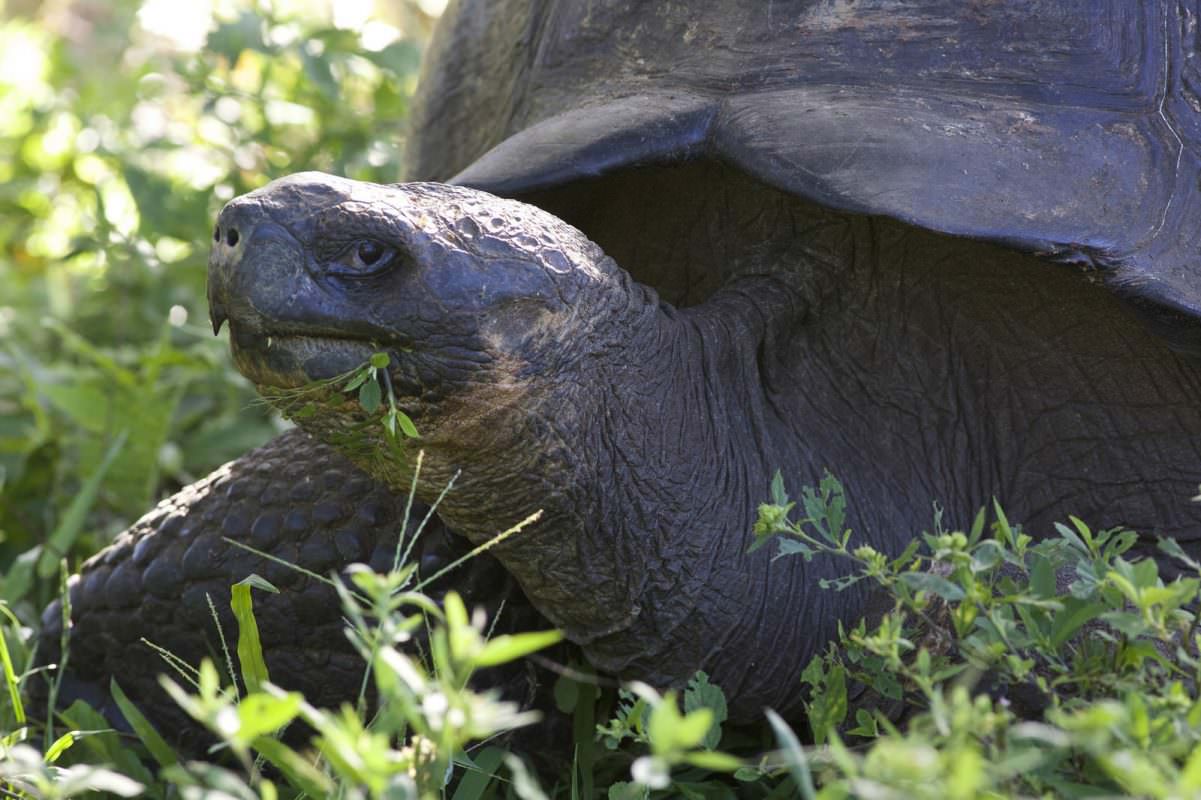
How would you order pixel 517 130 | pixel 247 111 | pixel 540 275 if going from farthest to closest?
1. pixel 247 111
2. pixel 517 130
3. pixel 540 275

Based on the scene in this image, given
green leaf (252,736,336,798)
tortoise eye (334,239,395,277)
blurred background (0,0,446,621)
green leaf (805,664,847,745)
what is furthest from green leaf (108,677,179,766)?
green leaf (805,664,847,745)

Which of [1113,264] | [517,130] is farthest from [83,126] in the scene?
[1113,264]

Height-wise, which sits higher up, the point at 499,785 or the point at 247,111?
the point at 247,111

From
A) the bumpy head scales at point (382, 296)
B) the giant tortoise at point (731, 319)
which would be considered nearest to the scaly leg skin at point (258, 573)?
the giant tortoise at point (731, 319)

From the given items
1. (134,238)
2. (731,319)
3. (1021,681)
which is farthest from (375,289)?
(134,238)

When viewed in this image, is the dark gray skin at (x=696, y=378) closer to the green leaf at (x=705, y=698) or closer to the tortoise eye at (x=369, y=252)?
the tortoise eye at (x=369, y=252)

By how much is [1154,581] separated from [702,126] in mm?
1041

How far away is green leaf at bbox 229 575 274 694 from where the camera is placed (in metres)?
1.88

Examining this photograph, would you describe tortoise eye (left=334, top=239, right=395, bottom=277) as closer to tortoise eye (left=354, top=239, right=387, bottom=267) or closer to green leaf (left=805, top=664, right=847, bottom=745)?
tortoise eye (left=354, top=239, right=387, bottom=267)

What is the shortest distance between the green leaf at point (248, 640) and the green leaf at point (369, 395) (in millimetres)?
296

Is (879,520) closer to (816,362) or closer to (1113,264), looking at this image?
(816,362)

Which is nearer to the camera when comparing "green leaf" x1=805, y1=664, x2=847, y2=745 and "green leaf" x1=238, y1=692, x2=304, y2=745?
"green leaf" x1=238, y1=692, x2=304, y2=745

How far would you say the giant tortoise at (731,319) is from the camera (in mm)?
1826

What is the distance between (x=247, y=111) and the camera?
4535mm
